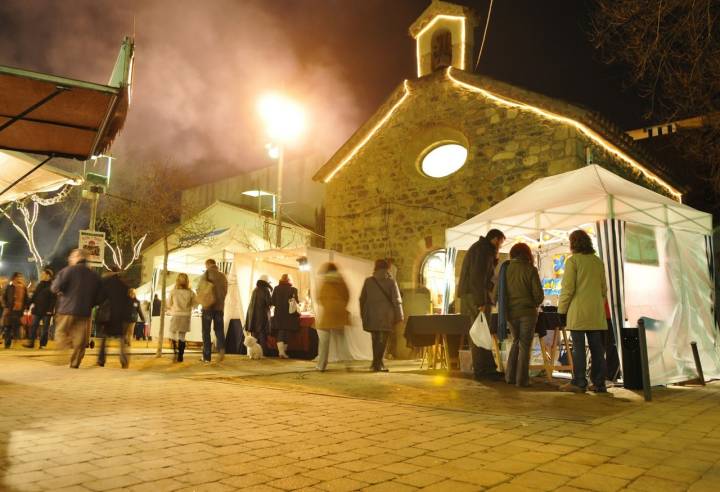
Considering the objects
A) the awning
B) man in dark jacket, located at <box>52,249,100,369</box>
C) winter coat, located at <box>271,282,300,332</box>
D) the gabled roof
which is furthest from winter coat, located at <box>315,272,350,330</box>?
the gabled roof

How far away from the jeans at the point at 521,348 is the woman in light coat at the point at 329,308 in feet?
9.71

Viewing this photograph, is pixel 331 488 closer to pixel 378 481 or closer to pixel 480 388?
pixel 378 481

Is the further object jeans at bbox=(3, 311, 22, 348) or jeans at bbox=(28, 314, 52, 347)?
jeans at bbox=(28, 314, 52, 347)

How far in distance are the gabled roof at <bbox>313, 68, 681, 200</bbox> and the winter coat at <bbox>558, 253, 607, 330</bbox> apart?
230 inches

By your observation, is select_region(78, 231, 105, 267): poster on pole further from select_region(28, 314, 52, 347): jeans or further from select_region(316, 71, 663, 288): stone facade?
select_region(316, 71, 663, 288): stone facade

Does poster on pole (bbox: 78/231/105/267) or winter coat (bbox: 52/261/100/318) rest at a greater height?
poster on pole (bbox: 78/231/105/267)

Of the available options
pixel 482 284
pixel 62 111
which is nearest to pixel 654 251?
pixel 482 284

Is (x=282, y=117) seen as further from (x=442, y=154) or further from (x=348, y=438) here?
(x=348, y=438)

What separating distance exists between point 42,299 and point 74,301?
210 inches

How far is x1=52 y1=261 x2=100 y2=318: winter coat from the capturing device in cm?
786

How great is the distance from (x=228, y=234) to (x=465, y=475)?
1171 cm

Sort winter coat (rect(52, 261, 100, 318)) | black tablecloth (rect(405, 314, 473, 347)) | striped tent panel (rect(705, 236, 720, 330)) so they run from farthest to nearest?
1. striped tent panel (rect(705, 236, 720, 330))
2. black tablecloth (rect(405, 314, 473, 347))
3. winter coat (rect(52, 261, 100, 318))

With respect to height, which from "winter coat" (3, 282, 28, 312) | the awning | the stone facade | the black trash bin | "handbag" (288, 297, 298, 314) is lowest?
the black trash bin

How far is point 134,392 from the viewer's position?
571 centimetres
